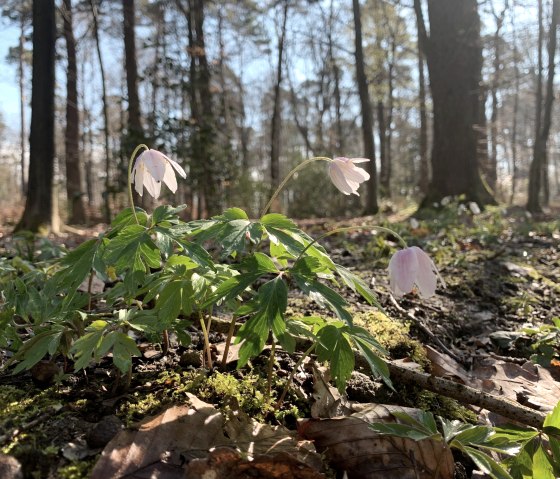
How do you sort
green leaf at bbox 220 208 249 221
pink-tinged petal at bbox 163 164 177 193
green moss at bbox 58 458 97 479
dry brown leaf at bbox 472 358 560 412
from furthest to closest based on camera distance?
dry brown leaf at bbox 472 358 560 412 → pink-tinged petal at bbox 163 164 177 193 → green leaf at bbox 220 208 249 221 → green moss at bbox 58 458 97 479

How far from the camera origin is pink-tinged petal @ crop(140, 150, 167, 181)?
55.7 inches

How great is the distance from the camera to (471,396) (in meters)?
1.48

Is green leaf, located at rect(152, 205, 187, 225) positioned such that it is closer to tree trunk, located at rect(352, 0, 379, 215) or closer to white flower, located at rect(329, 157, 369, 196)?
white flower, located at rect(329, 157, 369, 196)

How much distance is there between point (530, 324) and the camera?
→ 8.69 ft

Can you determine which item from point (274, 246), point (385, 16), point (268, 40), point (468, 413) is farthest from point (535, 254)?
point (268, 40)

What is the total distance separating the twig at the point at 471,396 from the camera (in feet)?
4.66

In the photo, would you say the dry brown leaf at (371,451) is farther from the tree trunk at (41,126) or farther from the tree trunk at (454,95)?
the tree trunk at (454,95)

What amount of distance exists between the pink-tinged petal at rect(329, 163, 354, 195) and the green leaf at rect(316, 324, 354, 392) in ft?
1.59

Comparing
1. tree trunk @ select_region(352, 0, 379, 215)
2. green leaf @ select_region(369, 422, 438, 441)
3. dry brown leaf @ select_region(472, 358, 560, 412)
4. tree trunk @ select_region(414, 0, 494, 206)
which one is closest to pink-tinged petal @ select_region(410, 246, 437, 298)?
green leaf @ select_region(369, 422, 438, 441)

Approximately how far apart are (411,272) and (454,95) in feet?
27.8

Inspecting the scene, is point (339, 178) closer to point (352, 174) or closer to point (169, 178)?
point (352, 174)

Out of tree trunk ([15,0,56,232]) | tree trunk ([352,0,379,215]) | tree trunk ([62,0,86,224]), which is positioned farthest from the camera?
tree trunk ([62,0,86,224])

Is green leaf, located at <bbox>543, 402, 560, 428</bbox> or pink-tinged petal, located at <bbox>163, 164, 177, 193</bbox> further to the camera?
pink-tinged petal, located at <bbox>163, 164, 177, 193</bbox>

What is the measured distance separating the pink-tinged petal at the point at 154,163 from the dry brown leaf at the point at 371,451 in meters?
0.85
